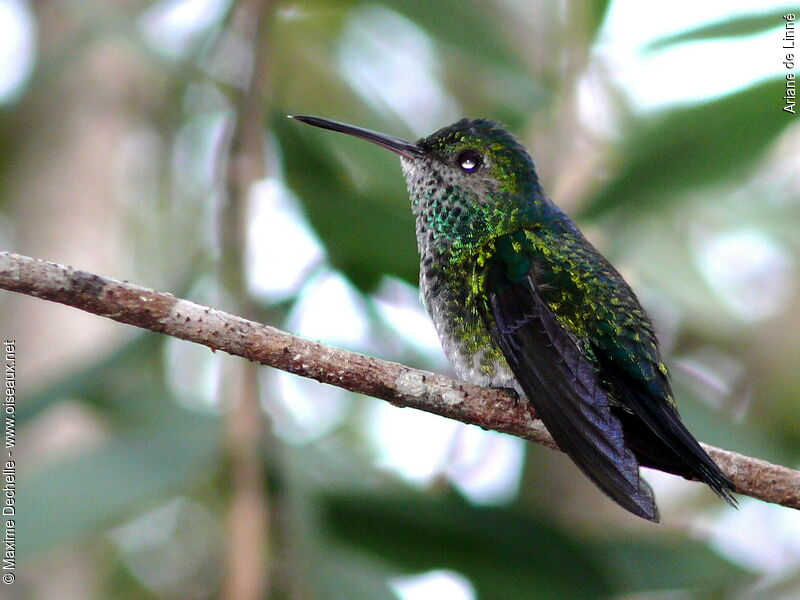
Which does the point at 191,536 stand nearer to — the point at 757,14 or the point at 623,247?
the point at 623,247

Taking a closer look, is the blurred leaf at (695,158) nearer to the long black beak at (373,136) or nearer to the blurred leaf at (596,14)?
the blurred leaf at (596,14)

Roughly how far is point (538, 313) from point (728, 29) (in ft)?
4.10

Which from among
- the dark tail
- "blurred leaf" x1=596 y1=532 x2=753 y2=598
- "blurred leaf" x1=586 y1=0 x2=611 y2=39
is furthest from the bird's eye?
"blurred leaf" x1=596 y1=532 x2=753 y2=598

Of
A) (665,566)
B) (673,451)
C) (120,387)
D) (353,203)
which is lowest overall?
(665,566)

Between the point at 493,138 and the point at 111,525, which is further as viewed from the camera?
the point at 493,138

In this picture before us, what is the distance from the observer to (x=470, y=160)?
10.8 ft

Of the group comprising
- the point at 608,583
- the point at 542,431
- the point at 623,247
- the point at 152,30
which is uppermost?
the point at 152,30

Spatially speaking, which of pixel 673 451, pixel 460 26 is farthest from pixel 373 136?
pixel 673 451

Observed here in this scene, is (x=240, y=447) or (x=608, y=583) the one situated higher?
(x=240, y=447)

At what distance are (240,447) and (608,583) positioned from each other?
1.19m

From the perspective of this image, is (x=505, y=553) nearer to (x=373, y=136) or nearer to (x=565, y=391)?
(x=565, y=391)

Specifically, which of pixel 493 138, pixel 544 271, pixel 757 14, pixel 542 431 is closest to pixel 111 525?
pixel 542 431

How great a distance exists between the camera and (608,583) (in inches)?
120

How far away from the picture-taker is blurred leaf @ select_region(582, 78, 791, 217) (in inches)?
131
